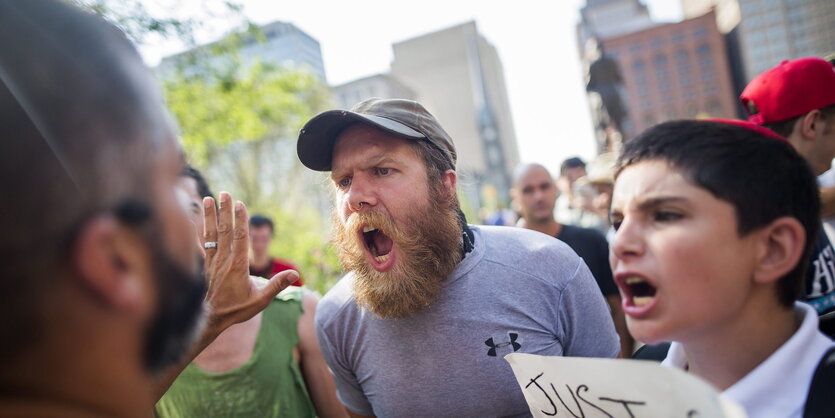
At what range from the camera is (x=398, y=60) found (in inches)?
4473

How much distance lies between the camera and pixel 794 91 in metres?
2.23

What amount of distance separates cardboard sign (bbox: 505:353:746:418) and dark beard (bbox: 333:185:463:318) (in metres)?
0.62

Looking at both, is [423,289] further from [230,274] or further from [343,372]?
[230,274]

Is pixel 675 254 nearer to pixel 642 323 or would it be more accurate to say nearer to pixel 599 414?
pixel 642 323

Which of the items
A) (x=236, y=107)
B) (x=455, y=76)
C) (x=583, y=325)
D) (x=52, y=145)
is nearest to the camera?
(x=52, y=145)

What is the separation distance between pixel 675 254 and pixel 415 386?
3.64 feet

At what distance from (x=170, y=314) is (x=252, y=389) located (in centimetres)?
156

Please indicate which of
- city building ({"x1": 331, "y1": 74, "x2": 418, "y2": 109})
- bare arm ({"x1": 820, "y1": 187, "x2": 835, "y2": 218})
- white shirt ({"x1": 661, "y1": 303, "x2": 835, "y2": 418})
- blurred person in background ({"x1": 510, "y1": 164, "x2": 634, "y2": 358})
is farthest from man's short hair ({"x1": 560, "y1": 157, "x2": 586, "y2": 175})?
city building ({"x1": 331, "y1": 74, "x2": 418, "y2": 109})

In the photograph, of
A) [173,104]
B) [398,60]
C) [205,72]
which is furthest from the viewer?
[398,60]

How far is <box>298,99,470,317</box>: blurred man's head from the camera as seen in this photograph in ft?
→ 6.96

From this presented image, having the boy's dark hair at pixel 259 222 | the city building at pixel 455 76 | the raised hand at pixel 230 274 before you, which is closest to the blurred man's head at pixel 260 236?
the boy's dark hair at pixel 259 222

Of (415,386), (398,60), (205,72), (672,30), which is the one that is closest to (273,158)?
(205,72)

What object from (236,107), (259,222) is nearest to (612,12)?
(236,107)

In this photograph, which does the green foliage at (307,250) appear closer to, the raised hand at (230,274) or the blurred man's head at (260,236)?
the blurred man's head at (260,236)
